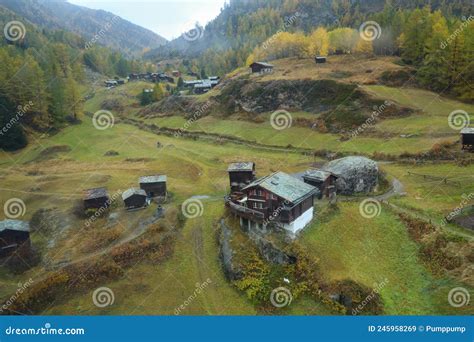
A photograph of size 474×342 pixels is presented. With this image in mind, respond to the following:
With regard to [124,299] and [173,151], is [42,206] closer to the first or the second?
[124,299]

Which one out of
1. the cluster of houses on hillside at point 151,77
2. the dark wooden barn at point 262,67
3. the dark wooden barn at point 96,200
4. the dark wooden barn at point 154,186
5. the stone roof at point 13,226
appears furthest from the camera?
the cluster of houses on hillside at point 151,77

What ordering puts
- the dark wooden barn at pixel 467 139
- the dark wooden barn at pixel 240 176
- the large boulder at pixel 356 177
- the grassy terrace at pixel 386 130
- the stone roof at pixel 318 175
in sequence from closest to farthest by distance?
the stone roof at pixel 318 175
the large boulder at pixel 356 177
the dark wooden barn at pixel 240 176
the dark wooden barn at pixel 467 139
the grassy terrace at pixel 386 130

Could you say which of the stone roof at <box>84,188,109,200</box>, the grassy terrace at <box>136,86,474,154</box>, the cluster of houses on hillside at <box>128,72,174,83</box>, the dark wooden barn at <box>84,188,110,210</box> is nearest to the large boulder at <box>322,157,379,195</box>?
the grassy terrace at <box>136,86,474,154</box>

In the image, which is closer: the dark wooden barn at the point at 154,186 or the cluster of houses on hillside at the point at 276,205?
the cluster of houses on hillside at the point at 276,205

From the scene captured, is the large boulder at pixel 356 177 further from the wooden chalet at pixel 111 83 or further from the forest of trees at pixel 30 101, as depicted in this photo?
the wooden chalet at pixel 111 83

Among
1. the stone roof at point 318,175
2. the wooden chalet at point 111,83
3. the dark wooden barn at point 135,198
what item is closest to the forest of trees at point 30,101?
the wooden chalet at point 111,83

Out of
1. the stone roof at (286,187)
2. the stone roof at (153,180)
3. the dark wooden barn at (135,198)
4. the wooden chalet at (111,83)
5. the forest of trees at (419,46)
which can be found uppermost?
the forest of trees at (419,46)
